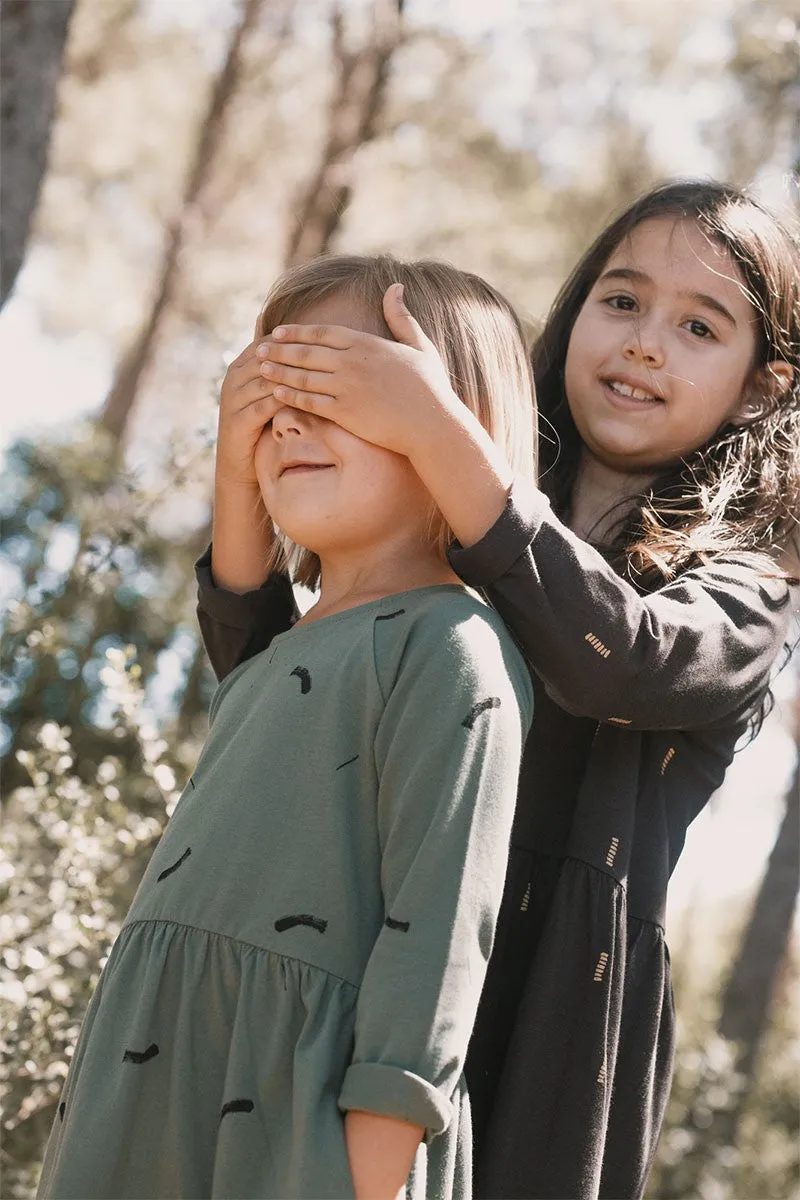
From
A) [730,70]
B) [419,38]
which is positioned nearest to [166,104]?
[419,38]

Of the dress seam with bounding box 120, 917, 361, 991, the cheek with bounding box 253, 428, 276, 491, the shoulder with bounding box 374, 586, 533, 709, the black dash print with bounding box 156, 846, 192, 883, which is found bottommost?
the dress seam with bounding box 120, 917, 361, 991

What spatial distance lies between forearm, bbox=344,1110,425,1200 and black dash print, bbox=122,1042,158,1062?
27cm

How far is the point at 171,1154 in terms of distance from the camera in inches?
58.3

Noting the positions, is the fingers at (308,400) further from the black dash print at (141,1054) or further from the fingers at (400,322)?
the black dash print at (141,1054)

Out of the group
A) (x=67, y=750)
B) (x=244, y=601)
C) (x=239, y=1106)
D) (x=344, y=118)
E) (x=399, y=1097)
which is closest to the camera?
(x=399, y=1097)

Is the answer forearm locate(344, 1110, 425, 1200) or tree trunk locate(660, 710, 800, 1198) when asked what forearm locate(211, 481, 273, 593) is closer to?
forearm locate(344, 1110, 425, 1200)

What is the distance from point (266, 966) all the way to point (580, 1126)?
0.55 m

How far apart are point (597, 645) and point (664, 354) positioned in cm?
68

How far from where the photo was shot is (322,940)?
1.49 meters

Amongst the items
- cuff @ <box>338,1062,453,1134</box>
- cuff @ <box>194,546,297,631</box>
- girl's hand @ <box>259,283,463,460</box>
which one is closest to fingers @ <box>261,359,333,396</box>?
girl's hand @ <box>259,283,463,460</box>

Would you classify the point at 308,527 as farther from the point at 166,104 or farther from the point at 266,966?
the point at 166,104

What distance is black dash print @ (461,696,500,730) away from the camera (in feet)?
4.89

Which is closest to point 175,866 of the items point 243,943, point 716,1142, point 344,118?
point 243,943

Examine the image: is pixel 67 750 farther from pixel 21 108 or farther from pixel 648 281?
pixel 648 281
